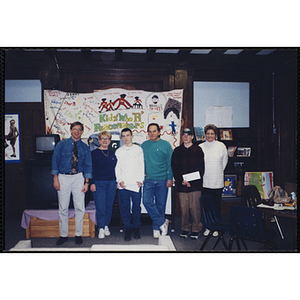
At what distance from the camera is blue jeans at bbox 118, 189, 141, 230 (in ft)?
11.4

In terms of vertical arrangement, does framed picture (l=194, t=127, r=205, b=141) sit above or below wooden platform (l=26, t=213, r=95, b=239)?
above

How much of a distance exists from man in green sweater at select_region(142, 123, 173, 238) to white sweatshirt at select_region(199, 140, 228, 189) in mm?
547

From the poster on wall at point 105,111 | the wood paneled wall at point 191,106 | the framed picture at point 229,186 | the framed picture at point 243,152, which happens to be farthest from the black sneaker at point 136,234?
the framed picture at point 243,152

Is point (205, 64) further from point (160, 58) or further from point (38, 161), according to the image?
point (38, 161)

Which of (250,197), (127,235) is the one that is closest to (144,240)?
(127,235)

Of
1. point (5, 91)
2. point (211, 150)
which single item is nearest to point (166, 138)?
point (211, 150)

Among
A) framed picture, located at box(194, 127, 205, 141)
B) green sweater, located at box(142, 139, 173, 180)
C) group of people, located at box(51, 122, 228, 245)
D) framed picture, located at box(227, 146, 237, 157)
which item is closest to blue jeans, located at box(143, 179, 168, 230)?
group of people, located at box(51, 122, 228, 245)

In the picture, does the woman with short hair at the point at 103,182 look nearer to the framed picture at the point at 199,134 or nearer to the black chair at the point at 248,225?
the framed picture at the point at 199,134

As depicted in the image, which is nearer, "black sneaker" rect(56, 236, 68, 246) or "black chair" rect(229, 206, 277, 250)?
"black chair" rect(229, 206, 277, 250)

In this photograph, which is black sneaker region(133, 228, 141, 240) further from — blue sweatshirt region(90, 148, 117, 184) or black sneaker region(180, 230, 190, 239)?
blue sweatshirt region(90, 148, 117, 184)

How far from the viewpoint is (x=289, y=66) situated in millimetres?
3635

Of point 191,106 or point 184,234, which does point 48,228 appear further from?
point 191,106

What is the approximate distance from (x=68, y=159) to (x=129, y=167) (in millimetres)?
887

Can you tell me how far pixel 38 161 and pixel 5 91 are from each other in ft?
4.17
